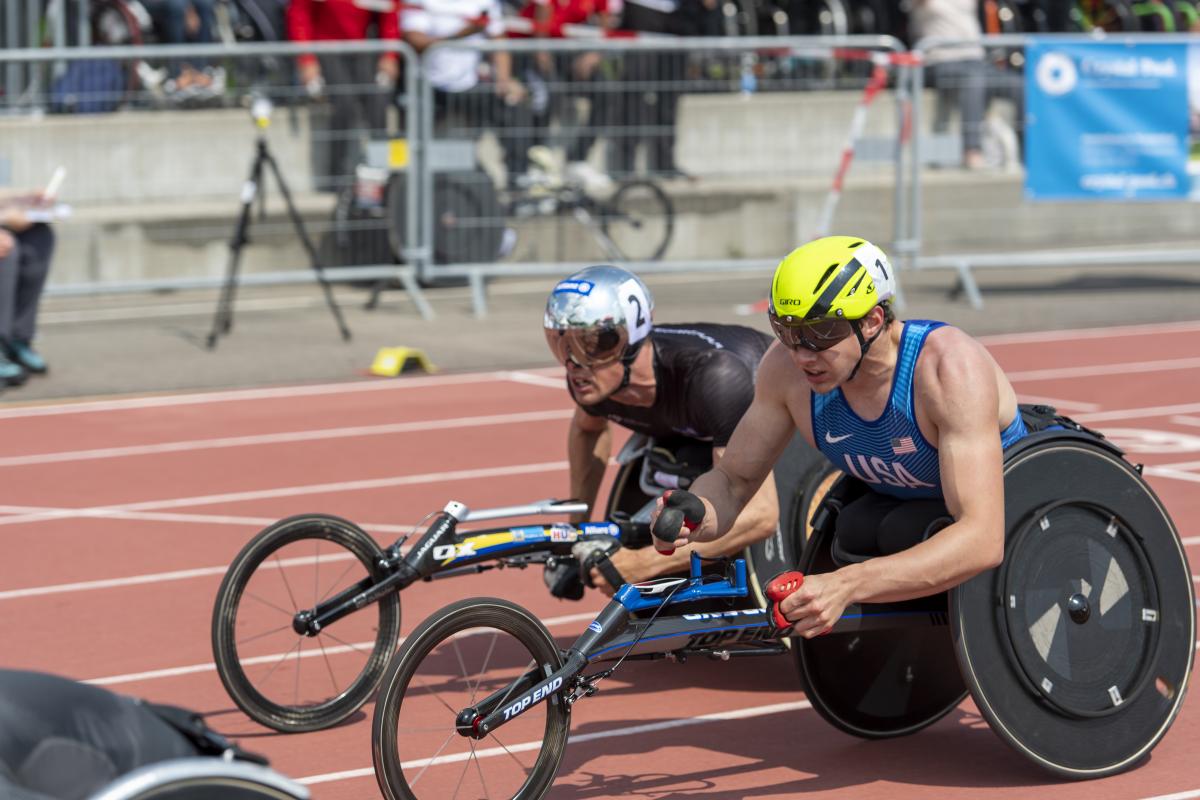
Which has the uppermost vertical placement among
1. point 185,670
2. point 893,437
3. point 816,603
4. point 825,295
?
point 825,295

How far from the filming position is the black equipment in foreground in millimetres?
12719

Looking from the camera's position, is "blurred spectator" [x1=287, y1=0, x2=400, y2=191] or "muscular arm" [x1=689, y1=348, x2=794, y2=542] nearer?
"muscular arm" [x1=689, y1=348, x2=794, y2=542]

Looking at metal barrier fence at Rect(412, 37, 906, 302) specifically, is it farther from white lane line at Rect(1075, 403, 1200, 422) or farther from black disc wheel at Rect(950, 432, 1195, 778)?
black disc wheel at Rect(950, 432, 1195, 778)

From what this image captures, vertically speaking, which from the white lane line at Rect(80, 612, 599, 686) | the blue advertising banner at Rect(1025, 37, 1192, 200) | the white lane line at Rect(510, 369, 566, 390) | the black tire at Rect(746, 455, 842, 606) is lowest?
the white lane line at Rect(80, 612, 599, 686)

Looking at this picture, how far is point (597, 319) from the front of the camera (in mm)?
5984

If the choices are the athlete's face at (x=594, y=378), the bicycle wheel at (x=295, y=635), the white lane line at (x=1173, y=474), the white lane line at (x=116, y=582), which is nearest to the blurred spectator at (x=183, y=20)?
the white lane line at (x=116, y=582)

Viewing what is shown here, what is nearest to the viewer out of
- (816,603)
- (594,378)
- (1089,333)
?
(816,603)

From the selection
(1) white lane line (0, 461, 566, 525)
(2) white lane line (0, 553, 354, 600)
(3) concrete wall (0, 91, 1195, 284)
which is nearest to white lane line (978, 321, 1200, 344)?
(3) concrete wall (0, 91, 1195, 284)

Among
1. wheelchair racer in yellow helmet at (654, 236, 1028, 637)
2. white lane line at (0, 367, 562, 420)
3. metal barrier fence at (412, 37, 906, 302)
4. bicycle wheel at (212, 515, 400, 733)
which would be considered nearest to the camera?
wheelchair racer in yellow helmet at (654, 236, 1028, 637)

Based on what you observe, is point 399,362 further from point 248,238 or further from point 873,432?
point 873,432

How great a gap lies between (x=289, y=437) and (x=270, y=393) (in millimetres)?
1354

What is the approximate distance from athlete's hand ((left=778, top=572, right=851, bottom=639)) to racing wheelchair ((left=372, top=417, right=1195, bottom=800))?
0.05 meters

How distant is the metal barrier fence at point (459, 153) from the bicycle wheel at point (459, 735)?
28.3 feet

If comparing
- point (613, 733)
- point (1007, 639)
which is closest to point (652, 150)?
point (613, 733)
